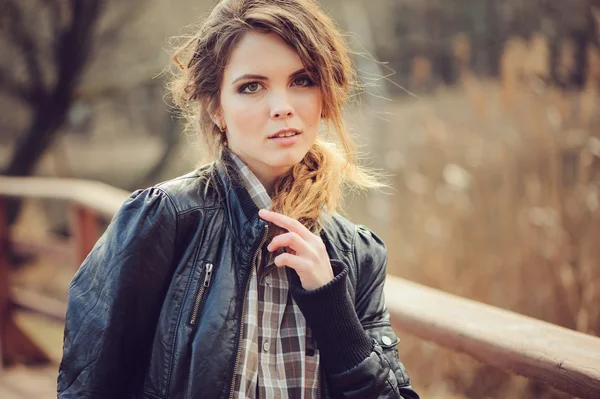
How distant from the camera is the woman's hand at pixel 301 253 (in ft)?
4.03

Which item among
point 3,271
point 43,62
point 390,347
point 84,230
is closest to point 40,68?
point 43,62

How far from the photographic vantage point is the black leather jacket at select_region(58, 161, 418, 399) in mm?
1187

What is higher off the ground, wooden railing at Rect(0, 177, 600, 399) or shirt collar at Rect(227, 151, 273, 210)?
shirt collar at Rect(227, 151, 273, 210)

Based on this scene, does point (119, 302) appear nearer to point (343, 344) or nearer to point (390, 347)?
point (343, 344)

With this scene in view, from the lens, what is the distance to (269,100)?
1.28 meters

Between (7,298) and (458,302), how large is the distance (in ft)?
9.48

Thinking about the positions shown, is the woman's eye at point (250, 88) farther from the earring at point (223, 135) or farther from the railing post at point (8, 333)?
the railing post at point (8, 333)

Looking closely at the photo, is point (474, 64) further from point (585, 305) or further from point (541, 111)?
point (585, 305)

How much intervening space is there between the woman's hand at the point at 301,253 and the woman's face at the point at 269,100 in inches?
5.4

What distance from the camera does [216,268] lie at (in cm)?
125

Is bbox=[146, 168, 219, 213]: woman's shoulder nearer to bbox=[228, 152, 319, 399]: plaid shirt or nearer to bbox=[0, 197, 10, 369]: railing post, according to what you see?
bbox=[228, 152, 319, 399]: plaid shirt

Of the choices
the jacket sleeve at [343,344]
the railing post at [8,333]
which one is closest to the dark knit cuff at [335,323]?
the jacket sleeve at [343,344]

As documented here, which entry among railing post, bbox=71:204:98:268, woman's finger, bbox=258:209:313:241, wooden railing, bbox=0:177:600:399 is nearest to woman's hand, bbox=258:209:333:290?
woman's finger, bbox=258:209:313:241

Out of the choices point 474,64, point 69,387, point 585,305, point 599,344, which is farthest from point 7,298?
point 474,64
